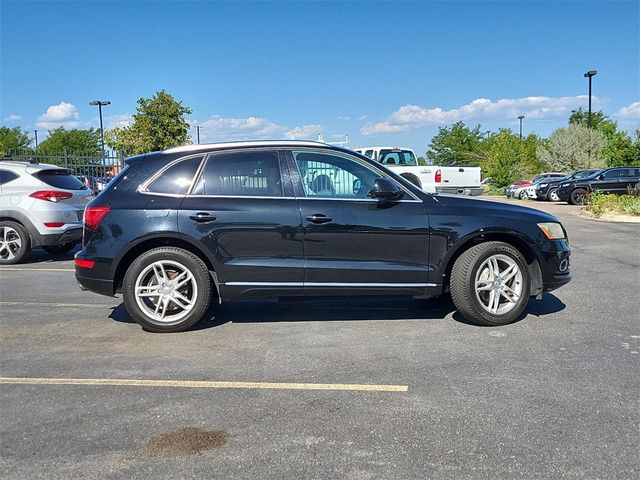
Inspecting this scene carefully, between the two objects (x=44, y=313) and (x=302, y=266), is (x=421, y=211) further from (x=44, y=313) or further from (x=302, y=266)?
(x=44, y=313)

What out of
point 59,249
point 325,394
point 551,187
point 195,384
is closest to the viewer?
point 325,394

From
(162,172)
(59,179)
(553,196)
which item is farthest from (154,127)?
(162,172)

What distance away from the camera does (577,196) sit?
23609 millimetres

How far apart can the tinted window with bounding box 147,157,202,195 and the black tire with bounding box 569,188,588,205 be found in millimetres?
21416

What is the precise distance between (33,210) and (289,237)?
604 centimetres

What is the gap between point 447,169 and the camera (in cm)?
2025

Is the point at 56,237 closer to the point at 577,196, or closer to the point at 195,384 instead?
the point at 195,384

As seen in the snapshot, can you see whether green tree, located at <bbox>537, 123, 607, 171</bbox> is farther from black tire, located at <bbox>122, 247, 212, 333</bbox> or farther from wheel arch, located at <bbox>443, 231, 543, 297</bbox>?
black tire, located at <bbox>122, 247, 212, 333</bbox>

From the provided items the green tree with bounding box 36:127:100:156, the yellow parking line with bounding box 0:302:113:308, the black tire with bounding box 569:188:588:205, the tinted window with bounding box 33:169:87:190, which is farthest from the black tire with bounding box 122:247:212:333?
the green tree with bounding box 36:127:100:156

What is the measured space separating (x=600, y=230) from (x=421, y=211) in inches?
400

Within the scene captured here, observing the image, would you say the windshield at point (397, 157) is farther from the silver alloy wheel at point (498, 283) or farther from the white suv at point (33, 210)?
the silver alloy wheel at point (498, 283)

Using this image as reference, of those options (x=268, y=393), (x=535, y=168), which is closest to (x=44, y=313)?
(x=268, y=393)

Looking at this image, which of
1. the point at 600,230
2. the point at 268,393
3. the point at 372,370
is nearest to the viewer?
the point at 268,393

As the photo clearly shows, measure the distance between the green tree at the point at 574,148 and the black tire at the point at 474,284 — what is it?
142 feet
